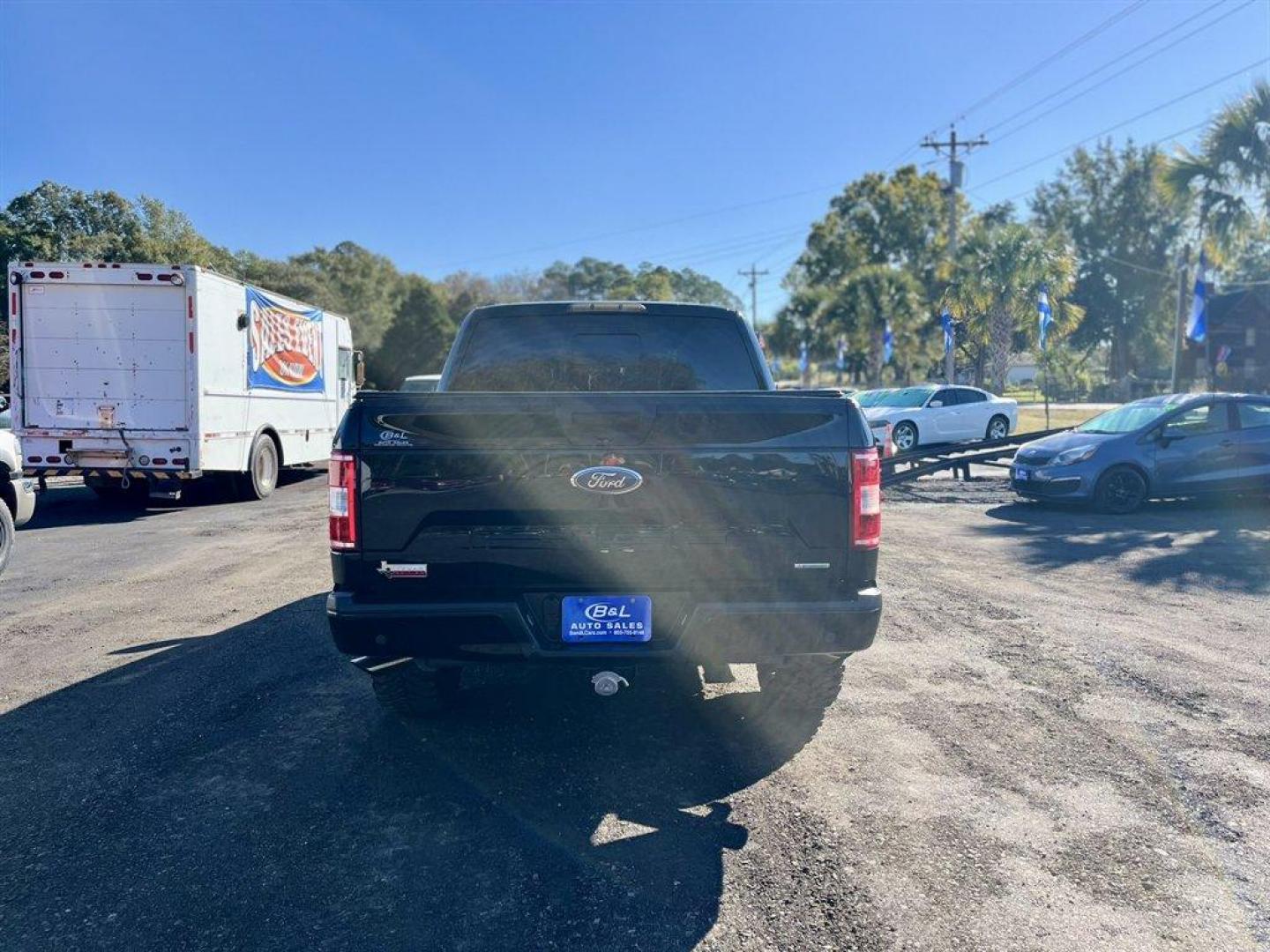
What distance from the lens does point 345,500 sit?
11.4ft

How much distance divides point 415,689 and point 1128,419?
441 inches

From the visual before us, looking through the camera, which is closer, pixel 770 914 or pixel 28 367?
pixel 770 914

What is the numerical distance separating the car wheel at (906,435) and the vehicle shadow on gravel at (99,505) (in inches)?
538

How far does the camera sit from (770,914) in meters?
2.85

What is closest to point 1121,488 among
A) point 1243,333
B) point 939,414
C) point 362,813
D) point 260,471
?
point 939,414

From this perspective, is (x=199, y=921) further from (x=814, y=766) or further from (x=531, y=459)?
(x=814, y=766)

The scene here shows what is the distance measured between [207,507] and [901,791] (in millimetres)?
11874

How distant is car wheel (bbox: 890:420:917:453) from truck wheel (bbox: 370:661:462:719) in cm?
1774

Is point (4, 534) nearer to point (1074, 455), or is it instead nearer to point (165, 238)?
point (1074, 455)

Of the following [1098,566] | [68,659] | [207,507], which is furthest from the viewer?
[207,507]

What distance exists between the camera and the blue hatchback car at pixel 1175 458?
11523 mm

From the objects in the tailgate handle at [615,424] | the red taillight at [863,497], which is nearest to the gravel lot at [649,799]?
the red taillight at [863,497]

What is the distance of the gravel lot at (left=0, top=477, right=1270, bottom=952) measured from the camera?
9.29 ft

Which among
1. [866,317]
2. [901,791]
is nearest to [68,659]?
[901,791]
